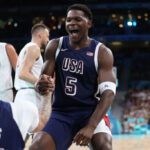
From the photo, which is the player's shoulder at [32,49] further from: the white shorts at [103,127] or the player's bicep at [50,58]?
the white shorts at [103,127]

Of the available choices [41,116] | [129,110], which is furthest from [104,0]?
[41,116]

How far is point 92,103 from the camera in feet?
10.0

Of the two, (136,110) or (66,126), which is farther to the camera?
(136,110)

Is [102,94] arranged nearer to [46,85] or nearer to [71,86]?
[71,86]

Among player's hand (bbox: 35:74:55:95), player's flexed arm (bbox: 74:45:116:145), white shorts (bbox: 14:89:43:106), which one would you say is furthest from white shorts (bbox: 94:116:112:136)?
white shorts (bbox: 14:89:43:106)

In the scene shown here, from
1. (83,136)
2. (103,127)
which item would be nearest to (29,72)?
(103,127)

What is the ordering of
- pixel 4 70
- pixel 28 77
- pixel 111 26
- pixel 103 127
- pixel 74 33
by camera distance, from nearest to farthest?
1. pixel 103 127
2. pixel 74 33
3. pixel 28 77
4. pixel 4 70
5. pixel 111 26

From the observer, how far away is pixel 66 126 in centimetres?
296

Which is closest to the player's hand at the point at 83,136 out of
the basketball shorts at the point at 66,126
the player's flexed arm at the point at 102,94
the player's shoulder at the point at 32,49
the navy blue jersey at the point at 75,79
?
the player's flexed arm at the point at 102,94

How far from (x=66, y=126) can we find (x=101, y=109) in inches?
13.6

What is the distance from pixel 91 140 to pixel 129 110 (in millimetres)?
12378

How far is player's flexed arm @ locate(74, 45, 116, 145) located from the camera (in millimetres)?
2760

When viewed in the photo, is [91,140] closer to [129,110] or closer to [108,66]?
[108,66]

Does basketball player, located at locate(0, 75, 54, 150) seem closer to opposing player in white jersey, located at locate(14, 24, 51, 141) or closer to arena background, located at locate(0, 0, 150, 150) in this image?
opposing player in white jersey, located at locate(14, 24, 51, 141)
